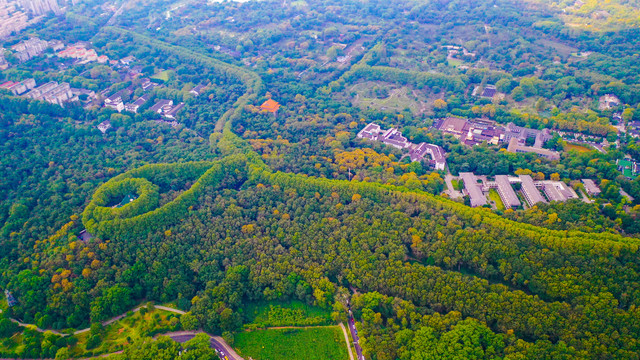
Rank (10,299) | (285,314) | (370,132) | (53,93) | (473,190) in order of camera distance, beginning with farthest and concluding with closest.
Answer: (53,93)
(370,132)
(473,190)
(10,299)
(285,314)

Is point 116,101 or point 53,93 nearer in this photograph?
point 53,93

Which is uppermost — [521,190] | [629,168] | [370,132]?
[370,132]

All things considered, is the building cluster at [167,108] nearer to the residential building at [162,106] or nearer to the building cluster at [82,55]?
the residential building at [162,106]

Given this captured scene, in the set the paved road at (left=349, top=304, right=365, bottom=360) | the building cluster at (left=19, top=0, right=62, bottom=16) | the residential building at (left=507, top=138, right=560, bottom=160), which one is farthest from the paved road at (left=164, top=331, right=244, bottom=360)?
the building cluster at (left=19, top=0, right=62, bottom=16)

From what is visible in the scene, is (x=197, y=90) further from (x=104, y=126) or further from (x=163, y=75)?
(x=104, y=126)

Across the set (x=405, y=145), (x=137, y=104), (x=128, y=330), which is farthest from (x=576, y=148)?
(x=137, y=104)

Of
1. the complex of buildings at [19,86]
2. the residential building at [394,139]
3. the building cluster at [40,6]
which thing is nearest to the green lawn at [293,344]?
the residential building at [394,139]

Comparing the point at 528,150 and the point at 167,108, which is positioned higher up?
the point at 167,108

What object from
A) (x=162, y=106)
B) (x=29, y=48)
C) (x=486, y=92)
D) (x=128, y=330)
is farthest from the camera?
(x=29, y=48)
